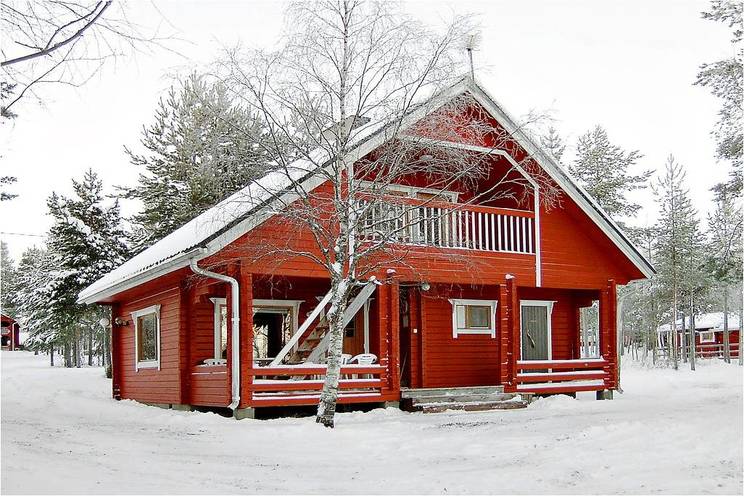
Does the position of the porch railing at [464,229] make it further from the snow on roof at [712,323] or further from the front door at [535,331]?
the snow on roof at [712,323]

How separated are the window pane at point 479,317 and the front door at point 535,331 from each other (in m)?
1.17

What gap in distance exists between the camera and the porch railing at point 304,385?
13945 mm

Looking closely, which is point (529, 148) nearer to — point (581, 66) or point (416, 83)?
point (581, 66)

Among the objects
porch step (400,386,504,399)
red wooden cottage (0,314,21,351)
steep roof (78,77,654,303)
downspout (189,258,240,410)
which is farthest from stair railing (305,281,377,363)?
red wooden cottage (0,314,21,351)

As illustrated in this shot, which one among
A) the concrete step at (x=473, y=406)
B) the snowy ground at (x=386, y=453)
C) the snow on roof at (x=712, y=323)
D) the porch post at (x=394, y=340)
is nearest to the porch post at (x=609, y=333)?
the concrete step at (x=473, y=406)

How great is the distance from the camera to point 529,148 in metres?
16.1

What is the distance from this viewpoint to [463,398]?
1584 centimetres

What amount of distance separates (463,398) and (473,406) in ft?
1.08

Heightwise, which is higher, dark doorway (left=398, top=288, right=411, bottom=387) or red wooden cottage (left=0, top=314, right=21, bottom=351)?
dark doorway (left=398, top=288, right=411, bottom=387)

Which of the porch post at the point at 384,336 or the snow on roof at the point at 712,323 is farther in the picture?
the snow on roof at the point at 712,323

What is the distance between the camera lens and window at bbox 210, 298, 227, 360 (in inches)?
639

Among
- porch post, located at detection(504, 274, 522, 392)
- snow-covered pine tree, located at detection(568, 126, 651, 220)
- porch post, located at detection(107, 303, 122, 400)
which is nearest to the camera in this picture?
porch post, located at detection(504, 274, 522, 392)

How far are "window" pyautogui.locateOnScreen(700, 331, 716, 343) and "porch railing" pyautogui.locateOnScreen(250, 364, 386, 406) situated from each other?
52.5m

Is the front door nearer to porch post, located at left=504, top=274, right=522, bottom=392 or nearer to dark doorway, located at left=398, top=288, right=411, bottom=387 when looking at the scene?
porch post, located at left=504, top=274, right=522, bottom=392
